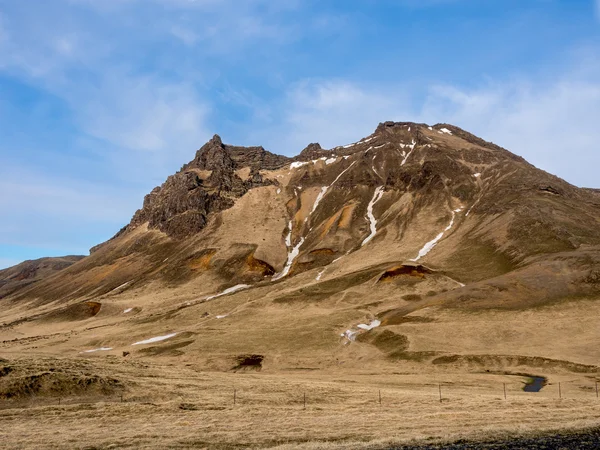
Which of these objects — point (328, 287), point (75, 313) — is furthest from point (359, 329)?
point (75, 313)

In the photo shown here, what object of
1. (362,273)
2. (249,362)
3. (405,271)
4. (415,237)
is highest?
(415,237)

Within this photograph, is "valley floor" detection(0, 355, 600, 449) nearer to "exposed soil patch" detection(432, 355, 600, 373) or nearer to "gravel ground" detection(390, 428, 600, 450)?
"gravel ground" detection(390, 428, 600, 450)

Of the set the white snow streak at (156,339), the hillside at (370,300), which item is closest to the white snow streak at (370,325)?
the hillside at (370,300)

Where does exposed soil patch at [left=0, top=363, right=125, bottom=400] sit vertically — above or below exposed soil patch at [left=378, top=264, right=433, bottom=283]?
below

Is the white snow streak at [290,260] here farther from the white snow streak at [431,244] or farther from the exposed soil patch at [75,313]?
the exposed soil patch at [75,313]

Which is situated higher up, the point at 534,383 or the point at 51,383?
the point at 51,383

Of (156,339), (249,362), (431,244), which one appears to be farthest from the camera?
(431,244)

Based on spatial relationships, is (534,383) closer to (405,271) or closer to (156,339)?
(405,271)

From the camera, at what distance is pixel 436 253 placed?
450 feet

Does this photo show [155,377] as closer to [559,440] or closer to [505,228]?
[559,440]

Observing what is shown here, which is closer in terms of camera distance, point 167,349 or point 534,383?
point 534,383

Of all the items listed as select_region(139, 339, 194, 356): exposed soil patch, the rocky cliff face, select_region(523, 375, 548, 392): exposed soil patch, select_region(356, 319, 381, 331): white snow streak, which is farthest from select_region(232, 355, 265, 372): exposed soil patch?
the rocky cliff face

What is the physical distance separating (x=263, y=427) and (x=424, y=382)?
30.3 meters

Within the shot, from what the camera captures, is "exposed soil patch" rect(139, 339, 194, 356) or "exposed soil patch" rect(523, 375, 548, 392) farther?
"exposed soil patch" rect(139, 339, 194, 356)
